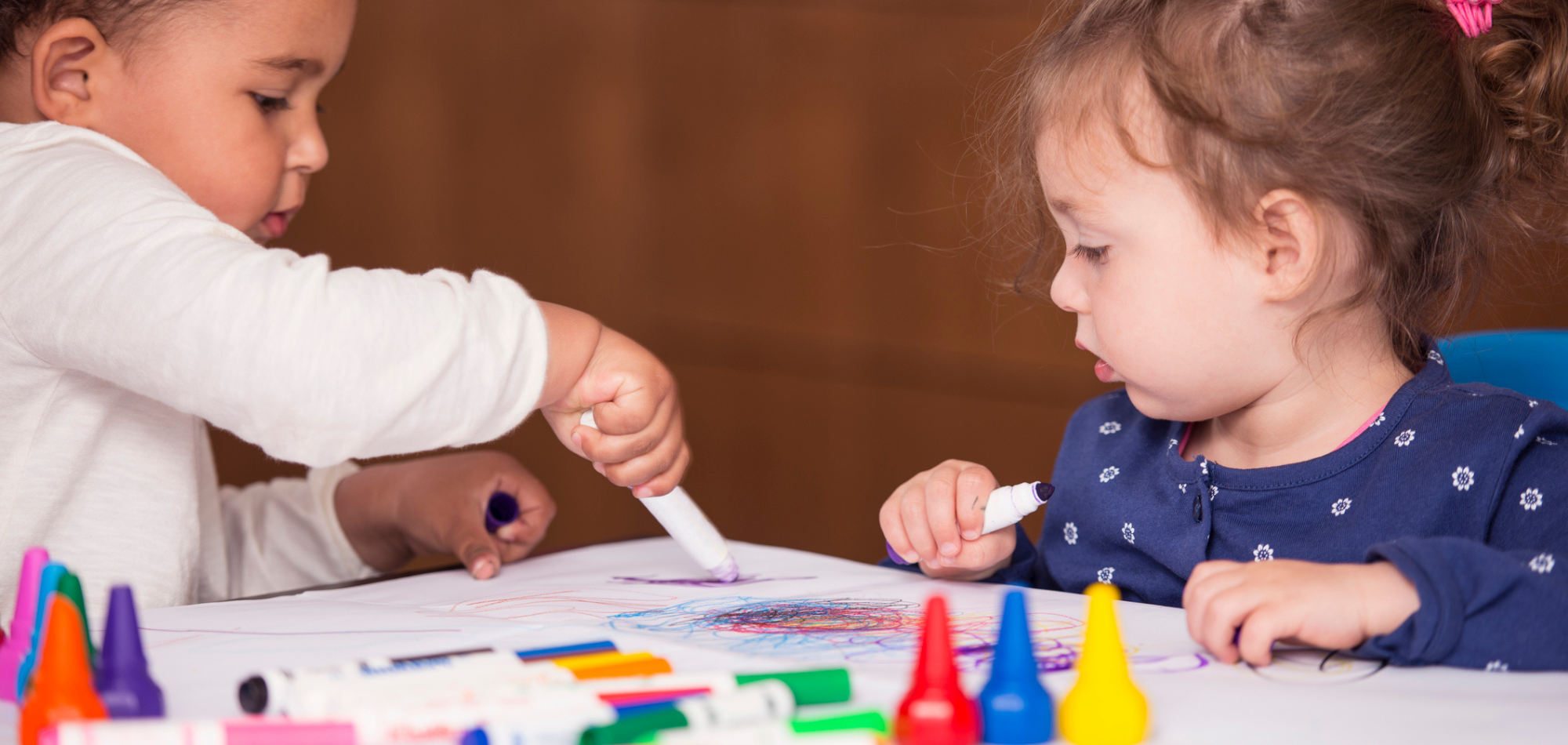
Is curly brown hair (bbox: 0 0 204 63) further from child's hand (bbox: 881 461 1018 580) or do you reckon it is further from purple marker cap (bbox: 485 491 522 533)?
child's hand (bbox: 881 461 1018 580)

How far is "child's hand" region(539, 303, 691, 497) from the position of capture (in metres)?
0.69

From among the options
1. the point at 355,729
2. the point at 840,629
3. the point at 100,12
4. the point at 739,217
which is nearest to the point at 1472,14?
the point at 840,629

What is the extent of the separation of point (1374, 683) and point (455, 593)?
0.53m

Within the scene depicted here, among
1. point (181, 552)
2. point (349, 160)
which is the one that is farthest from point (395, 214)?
point (181, 552)

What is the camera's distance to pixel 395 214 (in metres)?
2.28

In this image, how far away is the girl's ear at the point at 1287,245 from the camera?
749 mm

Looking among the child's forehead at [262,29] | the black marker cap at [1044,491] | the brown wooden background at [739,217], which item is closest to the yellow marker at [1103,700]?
the black marker cap at [1044,491]

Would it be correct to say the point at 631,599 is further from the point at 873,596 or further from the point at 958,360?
the point at 958,360

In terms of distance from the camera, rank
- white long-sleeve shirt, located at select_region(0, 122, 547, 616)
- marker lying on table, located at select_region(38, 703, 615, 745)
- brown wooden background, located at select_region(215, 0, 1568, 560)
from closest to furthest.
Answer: marker lying on table, located at select_region(38, 703, 615, 745) < white long-sleeve shirt, located at select_region(0, 122, 547, 616) < brown wooden background, located at select_region(215, 0, 1568, 560)

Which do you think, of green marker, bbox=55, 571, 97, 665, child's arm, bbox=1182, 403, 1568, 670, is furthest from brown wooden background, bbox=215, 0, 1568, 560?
green marker, bbox=55, 571, 97, 665

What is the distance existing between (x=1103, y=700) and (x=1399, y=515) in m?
0.38

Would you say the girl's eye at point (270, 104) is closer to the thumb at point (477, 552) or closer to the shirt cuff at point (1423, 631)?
the thumb at point (477, 552)

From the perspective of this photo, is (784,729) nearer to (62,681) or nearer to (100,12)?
(62,681)

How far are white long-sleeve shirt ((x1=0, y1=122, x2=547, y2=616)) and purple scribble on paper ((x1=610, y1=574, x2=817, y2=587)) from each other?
183 mm
